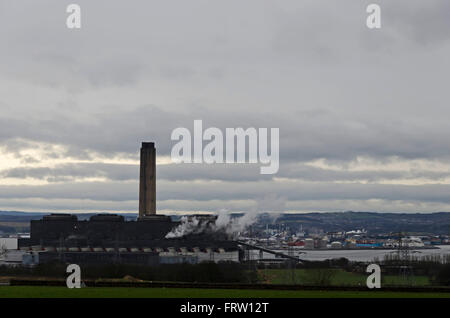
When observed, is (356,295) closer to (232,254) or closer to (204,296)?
(204,296)

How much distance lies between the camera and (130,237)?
17362 cm

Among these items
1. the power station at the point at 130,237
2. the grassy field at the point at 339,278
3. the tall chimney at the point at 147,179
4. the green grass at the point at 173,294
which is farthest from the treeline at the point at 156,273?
the tall chimney at the point at 147,179

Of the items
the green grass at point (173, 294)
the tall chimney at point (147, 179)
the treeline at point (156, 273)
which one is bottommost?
the treeline at point (156, 273)

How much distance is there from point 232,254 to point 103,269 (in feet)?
186

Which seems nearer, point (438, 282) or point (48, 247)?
point (438, 282)

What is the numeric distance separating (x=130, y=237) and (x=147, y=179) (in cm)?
1552

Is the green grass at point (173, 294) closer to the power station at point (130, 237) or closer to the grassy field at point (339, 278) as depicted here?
the grassy field at point (339, 278)

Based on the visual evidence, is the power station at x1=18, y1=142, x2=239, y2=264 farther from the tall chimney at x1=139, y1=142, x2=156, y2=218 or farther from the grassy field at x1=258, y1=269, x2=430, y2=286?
the grassy field at x1=258, y1=269, x2=430, y2=286

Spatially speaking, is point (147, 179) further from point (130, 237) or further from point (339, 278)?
point (339, 278)

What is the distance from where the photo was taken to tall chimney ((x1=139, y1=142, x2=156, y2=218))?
178 metres

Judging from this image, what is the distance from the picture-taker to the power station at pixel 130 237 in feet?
524
